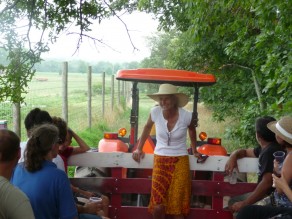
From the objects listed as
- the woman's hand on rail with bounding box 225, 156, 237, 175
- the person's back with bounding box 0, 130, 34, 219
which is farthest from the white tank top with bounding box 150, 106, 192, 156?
the person's back with bounding box 0, 130, 34, 219

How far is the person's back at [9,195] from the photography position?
204 cm

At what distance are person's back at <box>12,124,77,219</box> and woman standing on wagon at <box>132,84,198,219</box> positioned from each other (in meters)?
1.42

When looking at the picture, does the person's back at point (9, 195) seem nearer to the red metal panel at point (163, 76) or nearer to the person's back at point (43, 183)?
the person's back at point (43, 183)

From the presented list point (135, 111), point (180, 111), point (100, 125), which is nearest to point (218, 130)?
point (100, 125)

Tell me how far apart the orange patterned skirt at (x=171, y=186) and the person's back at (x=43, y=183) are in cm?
141

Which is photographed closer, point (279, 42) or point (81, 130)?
point (279, 42)

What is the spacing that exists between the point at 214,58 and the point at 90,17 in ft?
20.4

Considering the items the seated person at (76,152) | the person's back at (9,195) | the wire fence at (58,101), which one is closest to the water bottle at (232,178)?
the seated person at (76,152)

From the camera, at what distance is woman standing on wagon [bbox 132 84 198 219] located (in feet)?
13.9

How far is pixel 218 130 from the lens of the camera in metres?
16.8

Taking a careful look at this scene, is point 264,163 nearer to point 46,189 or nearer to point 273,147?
point 273,147

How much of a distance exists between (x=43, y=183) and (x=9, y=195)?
2.62ft

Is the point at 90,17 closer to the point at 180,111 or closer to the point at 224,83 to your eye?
the point at 180,111

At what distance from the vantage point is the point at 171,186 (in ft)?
13.9
